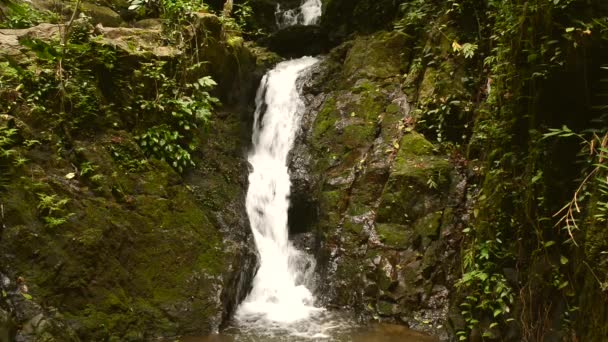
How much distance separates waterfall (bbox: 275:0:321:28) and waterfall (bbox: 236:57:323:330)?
2.34 meters

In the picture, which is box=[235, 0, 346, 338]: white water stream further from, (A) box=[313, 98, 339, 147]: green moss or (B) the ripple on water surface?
(A) box=[313, 98, 339, 147]: green moss

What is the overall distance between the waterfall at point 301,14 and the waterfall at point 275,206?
234cm

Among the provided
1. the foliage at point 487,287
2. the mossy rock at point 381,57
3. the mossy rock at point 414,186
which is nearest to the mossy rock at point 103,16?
the mossy rock at point 381,57

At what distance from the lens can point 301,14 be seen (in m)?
14.1

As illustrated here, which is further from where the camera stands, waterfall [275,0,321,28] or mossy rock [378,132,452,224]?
waterfall [275,0,321,28]

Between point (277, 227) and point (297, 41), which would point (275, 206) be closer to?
point (277, 227)

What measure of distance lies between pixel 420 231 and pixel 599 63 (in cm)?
358

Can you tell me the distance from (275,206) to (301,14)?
7500 millimetres

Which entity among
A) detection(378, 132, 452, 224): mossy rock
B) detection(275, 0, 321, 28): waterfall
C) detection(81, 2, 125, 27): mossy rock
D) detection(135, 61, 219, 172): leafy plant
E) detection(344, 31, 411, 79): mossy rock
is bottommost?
detection(378, 132, 452, 224): mossy rock

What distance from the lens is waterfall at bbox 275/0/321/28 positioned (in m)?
13.7

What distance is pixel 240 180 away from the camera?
8703 mm

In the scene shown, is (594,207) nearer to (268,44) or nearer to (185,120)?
(185,120)

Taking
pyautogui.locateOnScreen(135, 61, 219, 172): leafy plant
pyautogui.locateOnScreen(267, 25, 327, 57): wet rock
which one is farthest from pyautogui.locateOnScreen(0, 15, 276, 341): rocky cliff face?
pyautogui.locateOnScreen(267, 25, 327, 57): wet rock

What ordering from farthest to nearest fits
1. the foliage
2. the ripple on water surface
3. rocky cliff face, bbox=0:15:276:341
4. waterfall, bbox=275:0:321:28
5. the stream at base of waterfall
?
1. waterfall, bbox=275:0:321:28
2. the stream at base of waterfall
3. the ripple on water surface
4. rocky cliff face, bbox=0:15:276:341
5. the foliage
